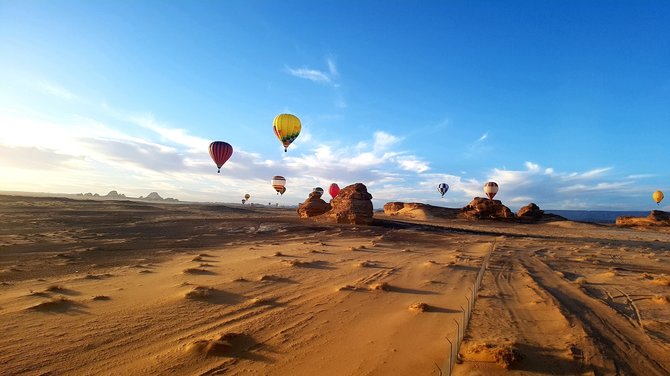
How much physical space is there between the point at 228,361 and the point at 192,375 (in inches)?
26.3

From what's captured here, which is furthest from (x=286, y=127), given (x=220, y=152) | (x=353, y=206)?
(x=353, y=206)

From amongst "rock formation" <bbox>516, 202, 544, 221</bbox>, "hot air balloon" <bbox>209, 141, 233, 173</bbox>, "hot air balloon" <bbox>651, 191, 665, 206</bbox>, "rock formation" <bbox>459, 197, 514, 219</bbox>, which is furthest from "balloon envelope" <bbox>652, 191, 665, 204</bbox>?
"hot air balloon" <bbox>209, 141, 233, 173</bbox>

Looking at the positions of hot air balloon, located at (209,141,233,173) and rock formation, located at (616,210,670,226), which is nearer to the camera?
hot air balloon, located at (209,141,233,173)

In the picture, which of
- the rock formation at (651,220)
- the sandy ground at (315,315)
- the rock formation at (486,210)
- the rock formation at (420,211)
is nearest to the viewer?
the sandy ground at (315,315)

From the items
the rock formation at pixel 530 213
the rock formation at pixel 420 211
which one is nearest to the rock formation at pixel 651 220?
the rock formation at pixel 530 213

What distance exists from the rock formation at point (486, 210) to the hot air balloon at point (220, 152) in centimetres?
4468

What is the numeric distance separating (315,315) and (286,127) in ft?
118

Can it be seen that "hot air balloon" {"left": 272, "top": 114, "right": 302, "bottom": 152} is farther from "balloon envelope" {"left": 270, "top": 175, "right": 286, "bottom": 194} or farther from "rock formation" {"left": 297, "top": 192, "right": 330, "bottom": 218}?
"balloon envelope" {"left": 270, "top": 175, "right": 286, "bottom": 194}

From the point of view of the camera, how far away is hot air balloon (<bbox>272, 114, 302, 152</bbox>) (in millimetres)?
42375

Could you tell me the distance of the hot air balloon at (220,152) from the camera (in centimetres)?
4578

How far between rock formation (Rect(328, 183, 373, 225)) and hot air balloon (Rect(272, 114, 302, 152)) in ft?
33.8

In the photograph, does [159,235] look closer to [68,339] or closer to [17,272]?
[17,272]

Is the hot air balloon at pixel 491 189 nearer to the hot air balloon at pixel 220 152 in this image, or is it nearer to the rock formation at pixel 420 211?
the rock formation at pixel 420 211

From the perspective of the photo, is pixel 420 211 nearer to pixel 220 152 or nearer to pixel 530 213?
pixel 530 213
